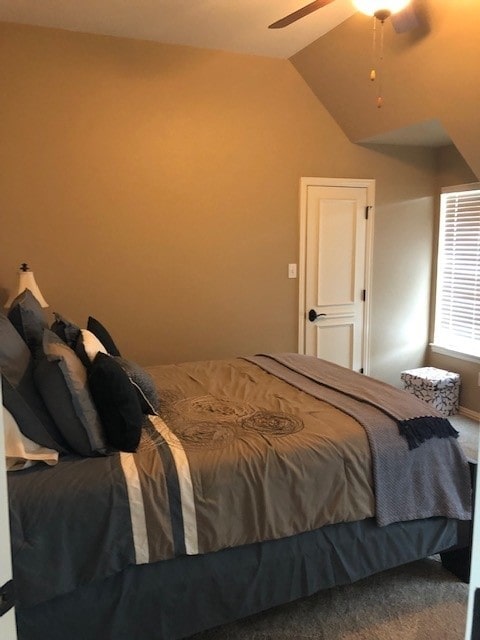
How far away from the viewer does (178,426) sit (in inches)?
86.7

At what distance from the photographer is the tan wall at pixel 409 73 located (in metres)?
2.85

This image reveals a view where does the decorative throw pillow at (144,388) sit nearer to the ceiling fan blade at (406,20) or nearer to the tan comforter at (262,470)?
the tan comforter at (262,470)

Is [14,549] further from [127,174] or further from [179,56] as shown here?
[179,56]

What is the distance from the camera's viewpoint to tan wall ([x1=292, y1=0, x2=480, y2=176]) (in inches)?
112

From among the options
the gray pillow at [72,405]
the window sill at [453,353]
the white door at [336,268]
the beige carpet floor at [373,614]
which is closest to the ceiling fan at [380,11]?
the white door at [336,268]

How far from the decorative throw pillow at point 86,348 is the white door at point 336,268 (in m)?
2.41

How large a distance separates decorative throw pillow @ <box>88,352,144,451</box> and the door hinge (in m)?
1.11

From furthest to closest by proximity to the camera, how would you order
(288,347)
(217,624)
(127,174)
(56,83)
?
(288,347), (127,174), (56,83), (217,624)

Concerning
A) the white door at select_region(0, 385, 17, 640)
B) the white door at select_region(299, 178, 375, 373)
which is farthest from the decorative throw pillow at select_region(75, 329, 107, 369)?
the white door at select_region(299, 178, 375, 373)

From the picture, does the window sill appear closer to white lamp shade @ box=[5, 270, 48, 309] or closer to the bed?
the bed

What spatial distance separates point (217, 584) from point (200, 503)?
33cm

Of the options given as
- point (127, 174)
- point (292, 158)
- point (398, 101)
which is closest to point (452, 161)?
point (398, 101)

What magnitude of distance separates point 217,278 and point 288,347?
2.98 ft

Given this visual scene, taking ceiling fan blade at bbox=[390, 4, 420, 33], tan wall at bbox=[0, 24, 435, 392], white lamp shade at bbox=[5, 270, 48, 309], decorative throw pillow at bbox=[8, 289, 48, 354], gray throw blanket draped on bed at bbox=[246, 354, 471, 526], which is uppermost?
ceiling fan blade at bbox=[390, 4, 420, 33]
